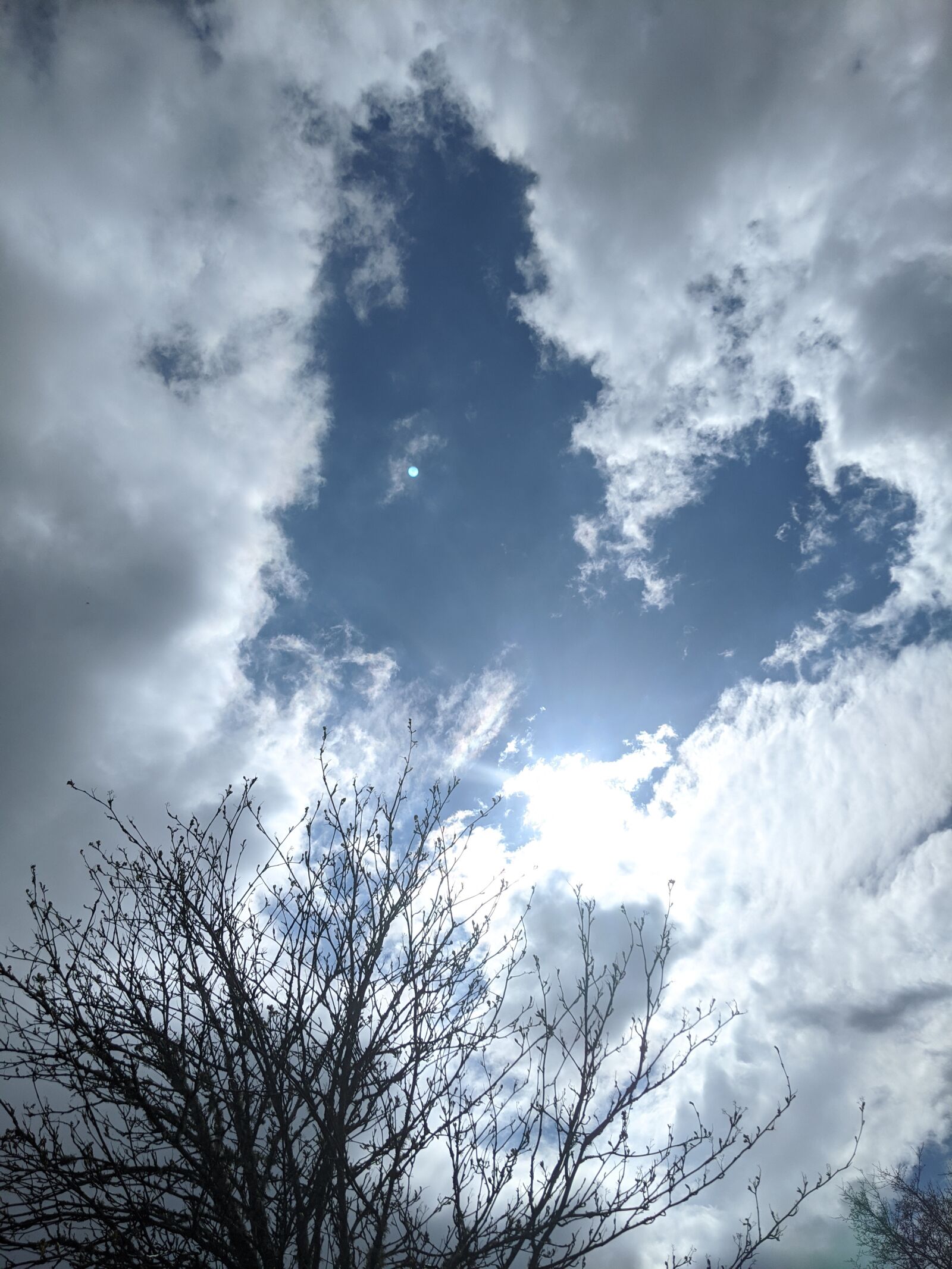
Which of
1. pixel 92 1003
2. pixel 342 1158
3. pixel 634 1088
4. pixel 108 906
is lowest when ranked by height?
pixel 634 1088

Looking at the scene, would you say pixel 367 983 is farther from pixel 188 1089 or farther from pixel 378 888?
pixel 188 1089

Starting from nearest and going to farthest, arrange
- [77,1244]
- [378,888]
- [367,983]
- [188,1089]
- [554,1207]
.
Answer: [77,1244]
[188,1089]
[554,1207]
[367,983]
[378,888]

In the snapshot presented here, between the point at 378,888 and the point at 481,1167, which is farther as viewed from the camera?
the point at 378,888

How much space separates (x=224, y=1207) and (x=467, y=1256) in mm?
1843

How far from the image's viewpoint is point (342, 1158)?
4.34 metres

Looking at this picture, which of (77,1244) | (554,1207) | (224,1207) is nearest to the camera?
(77,1244)

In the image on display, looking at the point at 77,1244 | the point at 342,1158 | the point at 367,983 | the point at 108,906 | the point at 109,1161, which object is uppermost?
the point at 108,906

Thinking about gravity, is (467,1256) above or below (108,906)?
below

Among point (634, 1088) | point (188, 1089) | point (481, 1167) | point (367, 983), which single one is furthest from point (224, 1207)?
point (634, 1088)

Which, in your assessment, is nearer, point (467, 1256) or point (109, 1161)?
point (109, 1161)

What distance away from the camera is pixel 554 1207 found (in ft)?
15.7

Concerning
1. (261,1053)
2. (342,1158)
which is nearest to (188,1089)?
(261,1053)

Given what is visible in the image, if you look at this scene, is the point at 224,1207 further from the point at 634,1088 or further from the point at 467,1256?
the point at 634,1088

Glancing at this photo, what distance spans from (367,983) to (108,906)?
2351 millimetres
